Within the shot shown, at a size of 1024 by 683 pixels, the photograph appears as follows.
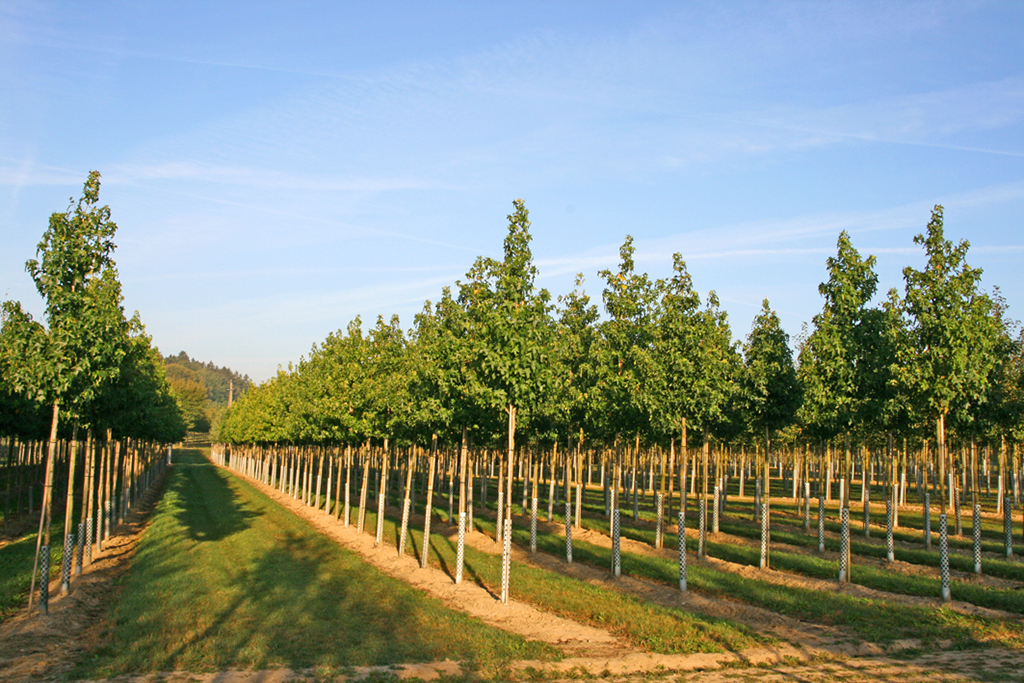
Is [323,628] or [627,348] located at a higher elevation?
[627,348]

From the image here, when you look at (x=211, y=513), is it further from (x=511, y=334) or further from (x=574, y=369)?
(x=511, y=334)

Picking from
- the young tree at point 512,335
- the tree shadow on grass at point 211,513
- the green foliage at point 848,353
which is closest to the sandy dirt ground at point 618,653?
the young tree at point 512,335

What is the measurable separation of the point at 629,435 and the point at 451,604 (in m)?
15.3

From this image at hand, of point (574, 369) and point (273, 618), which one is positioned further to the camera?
point (574, 369)

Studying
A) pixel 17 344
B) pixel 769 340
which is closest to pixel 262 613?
pixel 17 344

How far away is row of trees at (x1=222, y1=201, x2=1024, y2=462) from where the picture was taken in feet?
66.1

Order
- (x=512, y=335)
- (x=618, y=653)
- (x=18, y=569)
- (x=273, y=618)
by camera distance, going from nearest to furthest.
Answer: (x=618, y=653) → (x=273, y=618) → (x=512, y=335) → (x=18, y=569)

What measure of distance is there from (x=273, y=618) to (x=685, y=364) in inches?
538

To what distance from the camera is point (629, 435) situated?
1229 inches

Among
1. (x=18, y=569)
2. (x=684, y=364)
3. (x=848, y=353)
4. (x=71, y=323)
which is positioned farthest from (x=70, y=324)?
(x=848, y=353)

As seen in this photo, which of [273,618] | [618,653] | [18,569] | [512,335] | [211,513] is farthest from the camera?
[211,513]

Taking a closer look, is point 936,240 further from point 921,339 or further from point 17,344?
point 17,344

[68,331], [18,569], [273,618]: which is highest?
[68,331]

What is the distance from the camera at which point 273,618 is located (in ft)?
50.2
